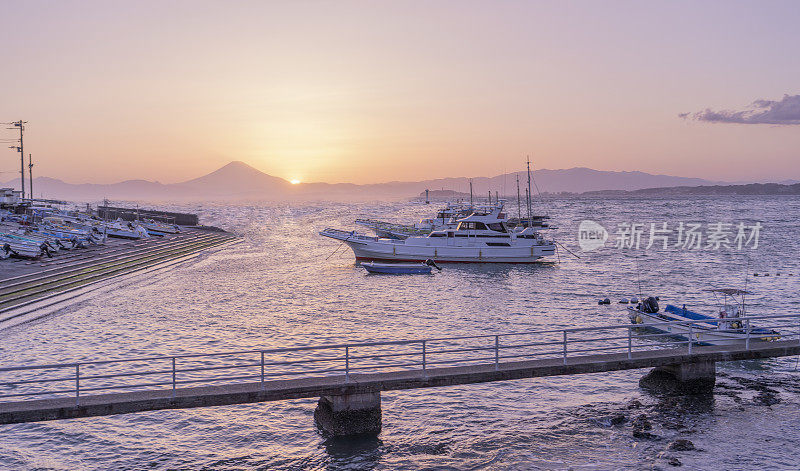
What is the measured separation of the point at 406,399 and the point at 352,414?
4.60 m

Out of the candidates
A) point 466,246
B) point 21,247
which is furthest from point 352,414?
point 21,247

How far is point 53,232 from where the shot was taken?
204ft

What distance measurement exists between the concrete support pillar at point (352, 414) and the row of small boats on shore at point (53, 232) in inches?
1746

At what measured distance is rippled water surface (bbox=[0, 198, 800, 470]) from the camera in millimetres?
15008

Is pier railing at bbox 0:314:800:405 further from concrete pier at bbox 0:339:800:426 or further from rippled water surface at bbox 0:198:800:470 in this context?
rippled water surface at bbox 0:198:800:470

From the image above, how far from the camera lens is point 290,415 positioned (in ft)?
59.5

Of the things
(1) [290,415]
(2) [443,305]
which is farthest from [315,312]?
(1) [290,415]

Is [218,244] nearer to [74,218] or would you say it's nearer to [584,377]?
[74,218]

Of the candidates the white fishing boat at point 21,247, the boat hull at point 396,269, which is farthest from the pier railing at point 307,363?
the white fishing boat at point 21,247

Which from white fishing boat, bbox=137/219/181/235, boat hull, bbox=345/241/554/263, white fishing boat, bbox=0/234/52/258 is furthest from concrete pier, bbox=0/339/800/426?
white fishing boat, bbox=137/219/181/235

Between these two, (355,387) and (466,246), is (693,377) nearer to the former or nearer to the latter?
(355,387)

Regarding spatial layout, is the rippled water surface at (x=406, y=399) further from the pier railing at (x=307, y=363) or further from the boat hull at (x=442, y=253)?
the boat hull at (x=442, y=253)

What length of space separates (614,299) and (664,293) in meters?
5.31

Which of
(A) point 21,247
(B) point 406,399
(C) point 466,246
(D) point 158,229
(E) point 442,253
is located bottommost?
(B) point 406,399
